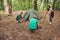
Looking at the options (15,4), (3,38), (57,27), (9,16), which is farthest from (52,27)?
(15,4)

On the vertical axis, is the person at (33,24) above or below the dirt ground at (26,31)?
above

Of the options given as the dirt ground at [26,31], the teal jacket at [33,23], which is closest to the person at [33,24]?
the teal jacket at [33,23]

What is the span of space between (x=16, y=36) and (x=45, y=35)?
2.19 metres

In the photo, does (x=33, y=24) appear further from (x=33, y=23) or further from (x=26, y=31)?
(x=26, y=31)

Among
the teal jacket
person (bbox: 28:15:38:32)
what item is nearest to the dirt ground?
person (bbox: 28:15:38:32)

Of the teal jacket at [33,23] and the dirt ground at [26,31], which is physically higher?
the teal jacket at [33,23]

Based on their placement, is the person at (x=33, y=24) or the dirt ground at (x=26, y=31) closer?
the person at (x=33, y=24)

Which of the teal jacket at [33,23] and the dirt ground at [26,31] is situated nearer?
the teal jacket at [33,23]

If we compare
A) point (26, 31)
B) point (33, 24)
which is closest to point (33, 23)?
point (33, 24)

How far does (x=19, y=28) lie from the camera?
52.3 ft

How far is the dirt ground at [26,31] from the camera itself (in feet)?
47.0

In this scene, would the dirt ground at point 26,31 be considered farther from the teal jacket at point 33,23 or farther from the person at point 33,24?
the teal jacket at point 33,23

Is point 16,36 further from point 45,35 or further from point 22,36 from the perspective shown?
point 45,35

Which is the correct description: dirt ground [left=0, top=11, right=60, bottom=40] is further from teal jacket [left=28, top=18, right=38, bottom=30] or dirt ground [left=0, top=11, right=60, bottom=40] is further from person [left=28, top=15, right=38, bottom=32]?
teal jacket [left=28, top=18, right=38, bottom=30]
